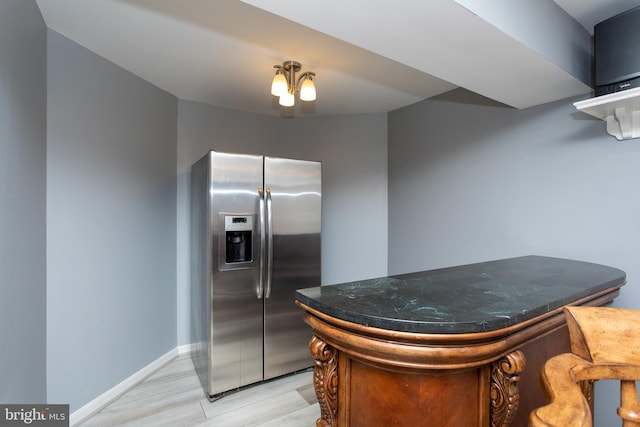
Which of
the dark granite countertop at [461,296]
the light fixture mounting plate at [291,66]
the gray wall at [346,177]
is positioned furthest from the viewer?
the gray wall at [346,177]

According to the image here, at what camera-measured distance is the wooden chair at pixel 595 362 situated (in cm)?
50

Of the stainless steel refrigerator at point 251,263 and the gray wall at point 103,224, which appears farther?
the stainless steel refrigerator at point 251,263

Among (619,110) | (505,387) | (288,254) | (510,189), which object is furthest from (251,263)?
(619,110)

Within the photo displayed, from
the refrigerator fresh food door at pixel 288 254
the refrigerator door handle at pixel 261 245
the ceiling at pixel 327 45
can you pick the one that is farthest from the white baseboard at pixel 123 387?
the ceiling at pixel 327 45

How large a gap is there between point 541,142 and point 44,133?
2941mm

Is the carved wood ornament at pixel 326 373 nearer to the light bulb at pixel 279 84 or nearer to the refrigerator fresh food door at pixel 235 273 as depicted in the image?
the refrigerator fresh food door at pixel 235 273

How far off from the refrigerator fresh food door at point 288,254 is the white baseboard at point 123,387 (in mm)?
952

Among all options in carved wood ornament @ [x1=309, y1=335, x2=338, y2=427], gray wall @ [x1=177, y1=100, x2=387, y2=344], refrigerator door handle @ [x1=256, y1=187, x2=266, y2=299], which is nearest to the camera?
carved wood ornament @ [x1=309, y1=335, x2=338, y2=427]

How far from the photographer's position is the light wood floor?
186 centimetres

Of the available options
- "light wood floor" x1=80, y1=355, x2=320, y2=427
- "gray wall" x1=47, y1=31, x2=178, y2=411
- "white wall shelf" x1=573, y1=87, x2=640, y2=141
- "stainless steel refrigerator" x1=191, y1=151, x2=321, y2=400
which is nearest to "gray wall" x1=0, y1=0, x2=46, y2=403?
"gray wall" x1=47, y1=31, x2=178, y2=411

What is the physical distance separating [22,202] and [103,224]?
638 mm

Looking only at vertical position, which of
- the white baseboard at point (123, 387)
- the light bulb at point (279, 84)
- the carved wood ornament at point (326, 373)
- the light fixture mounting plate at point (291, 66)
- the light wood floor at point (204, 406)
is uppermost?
the light fixture mounting plate at point (291, 66)

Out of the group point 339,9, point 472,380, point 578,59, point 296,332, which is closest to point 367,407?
point 472,380

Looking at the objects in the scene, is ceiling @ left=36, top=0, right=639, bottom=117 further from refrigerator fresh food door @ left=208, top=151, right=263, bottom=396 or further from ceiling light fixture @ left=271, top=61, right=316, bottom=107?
refrigerator fresh food door @ left=208, top=151, right=263, bottom=396
